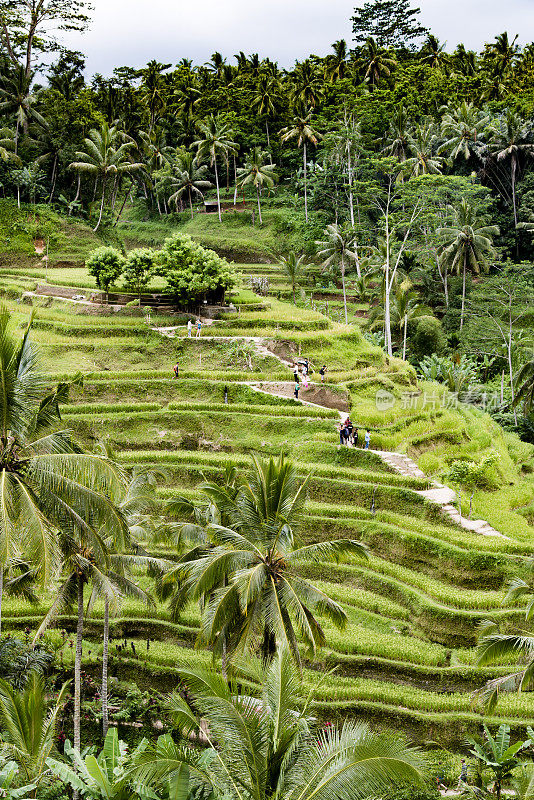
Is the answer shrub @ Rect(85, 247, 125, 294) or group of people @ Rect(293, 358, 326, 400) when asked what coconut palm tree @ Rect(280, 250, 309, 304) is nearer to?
shrub @ Rect(85, 247, 125, 294)

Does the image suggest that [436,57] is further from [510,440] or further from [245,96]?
[510,440]

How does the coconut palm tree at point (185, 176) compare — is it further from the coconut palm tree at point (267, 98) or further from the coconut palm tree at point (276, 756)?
the coconut palm tree at point (276, 756)

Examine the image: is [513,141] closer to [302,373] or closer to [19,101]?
[302,373]

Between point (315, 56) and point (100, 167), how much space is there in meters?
27.2

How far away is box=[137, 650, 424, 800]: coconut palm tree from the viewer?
28.0 feet

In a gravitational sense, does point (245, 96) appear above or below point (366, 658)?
above

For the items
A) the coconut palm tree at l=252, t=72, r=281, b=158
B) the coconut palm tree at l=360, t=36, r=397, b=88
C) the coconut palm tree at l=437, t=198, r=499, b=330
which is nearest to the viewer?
the coconut palm tree at l=437, t=198, r=499, b=330

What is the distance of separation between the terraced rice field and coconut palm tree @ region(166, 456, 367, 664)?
1.39 meters

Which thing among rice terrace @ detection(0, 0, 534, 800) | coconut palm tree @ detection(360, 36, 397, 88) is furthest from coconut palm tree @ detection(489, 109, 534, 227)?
coconut palm tree @ detection(360, 36, 397, 88)

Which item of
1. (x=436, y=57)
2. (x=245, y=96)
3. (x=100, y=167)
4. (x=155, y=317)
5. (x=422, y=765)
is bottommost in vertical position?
(x=422, y=765)

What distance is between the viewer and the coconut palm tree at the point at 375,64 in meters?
60.0

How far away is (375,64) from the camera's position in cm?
6022

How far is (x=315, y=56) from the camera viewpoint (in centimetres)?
6588

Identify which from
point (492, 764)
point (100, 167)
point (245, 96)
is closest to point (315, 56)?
point (245, 96)
